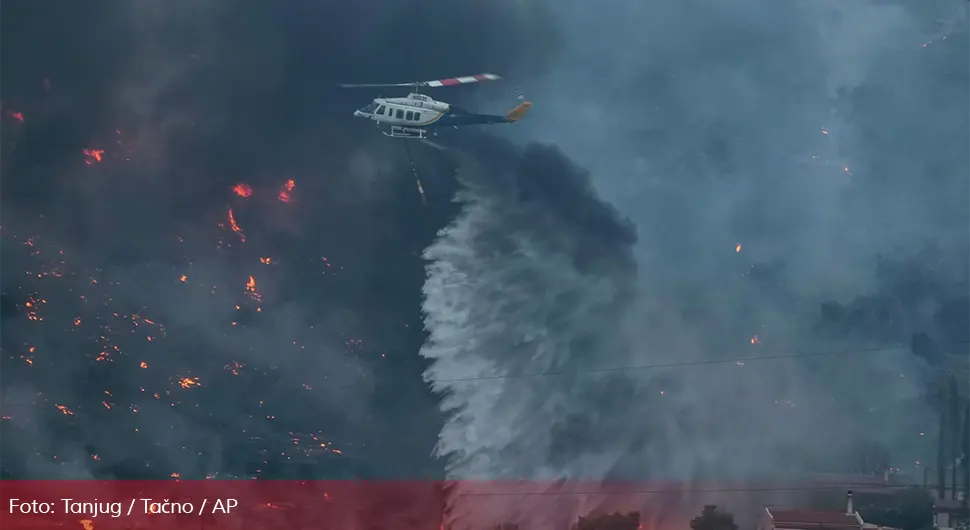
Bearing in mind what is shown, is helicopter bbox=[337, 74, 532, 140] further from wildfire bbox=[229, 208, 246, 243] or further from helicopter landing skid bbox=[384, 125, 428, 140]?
wildfire bbox=[229, 208, 246, 243]

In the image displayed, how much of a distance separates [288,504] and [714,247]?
37.7ft

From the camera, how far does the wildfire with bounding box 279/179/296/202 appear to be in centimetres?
2234

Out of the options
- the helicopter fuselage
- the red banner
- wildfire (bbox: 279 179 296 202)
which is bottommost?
the red banner

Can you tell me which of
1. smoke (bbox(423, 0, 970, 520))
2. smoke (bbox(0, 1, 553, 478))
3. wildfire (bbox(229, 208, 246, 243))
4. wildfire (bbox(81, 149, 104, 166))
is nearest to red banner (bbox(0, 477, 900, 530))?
smoke (bbox(0, 1, 553, 478))

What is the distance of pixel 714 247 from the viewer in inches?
928

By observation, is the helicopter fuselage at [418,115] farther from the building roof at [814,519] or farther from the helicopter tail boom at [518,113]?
the building roof at [814,519]

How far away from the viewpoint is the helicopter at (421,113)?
2244 cm

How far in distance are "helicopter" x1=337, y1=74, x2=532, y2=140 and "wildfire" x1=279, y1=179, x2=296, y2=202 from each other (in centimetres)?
216

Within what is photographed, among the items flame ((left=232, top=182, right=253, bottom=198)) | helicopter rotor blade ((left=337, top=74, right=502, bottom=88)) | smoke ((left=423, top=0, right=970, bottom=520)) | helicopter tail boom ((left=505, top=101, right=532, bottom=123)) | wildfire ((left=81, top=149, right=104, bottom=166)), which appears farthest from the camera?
helicopter tail boom ((left=505, top=101, right=532, bottom=123))

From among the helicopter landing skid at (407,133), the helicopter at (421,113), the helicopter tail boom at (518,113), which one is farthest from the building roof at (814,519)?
the helicopter landing skid at (407,133)

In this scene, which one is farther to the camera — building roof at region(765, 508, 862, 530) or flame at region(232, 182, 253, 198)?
flame at region(232, 182, 253, 198)

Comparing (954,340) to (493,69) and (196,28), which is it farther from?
(196,28)

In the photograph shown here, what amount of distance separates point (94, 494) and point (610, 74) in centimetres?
1521

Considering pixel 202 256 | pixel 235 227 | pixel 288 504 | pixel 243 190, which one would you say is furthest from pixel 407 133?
pixel 288 504
